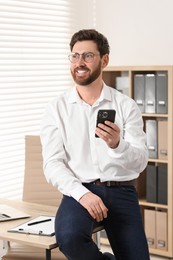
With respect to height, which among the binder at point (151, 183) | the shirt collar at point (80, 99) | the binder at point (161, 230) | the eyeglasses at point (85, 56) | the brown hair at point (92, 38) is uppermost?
the brown hair at point (92, 38)

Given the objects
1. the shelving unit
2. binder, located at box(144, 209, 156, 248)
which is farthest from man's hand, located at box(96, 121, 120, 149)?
binder, located at box(144, 209, 156, 248)

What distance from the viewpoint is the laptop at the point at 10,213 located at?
8.96ft

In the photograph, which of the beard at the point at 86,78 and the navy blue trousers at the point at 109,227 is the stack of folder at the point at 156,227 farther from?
the beard at the point at 86,78

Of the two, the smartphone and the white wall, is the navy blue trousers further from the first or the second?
the white wall

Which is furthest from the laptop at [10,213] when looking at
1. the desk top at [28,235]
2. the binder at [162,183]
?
the binder at [162,183]

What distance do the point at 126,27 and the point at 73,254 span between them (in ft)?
9.32

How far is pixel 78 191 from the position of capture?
263 cm

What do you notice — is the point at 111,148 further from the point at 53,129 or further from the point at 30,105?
the point at 30,105

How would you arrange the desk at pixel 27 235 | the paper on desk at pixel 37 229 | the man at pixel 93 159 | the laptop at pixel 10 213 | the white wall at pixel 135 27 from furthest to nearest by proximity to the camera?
the white wall at pixel 135 27, the laptop at pixel 10 213, the man at pixel 93 159, the paper on desk at pixel 37 229, the desk at pixel 27 235

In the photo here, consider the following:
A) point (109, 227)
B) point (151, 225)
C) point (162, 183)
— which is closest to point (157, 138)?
point (162, 183)

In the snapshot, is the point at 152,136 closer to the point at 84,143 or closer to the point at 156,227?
the point at 156,227

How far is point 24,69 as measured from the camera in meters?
4.38

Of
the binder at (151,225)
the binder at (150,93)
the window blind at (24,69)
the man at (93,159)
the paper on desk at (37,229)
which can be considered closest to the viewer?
the paper on desk at (37,229)

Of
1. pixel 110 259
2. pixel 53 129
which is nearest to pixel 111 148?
pixel 53 129
